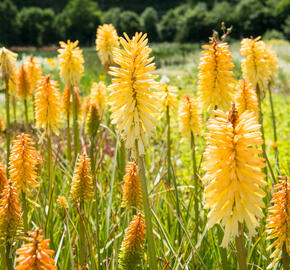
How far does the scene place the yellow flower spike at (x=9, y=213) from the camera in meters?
1.73

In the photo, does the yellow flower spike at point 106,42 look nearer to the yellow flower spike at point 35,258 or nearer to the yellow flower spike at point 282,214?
the yellow flower spike at point 282,214

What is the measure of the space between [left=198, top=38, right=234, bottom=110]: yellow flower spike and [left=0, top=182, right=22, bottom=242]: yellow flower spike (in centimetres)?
153

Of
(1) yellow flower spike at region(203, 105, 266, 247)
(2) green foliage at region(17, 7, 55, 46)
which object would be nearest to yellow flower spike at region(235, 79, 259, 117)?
(1) yellow flower spike at region(203, 105, 266, 247)

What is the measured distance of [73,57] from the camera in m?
4.14

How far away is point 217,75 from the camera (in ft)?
8.73

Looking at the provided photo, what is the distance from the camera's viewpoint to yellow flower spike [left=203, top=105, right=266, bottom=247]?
1.44m

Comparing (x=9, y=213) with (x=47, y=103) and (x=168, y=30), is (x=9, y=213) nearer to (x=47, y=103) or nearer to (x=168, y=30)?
(x=47, y=103)

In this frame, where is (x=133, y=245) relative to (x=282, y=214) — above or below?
below

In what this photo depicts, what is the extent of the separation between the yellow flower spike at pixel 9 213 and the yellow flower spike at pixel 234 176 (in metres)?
0.88

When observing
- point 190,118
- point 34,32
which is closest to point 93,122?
point 190,118

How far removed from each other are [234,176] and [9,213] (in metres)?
1.02

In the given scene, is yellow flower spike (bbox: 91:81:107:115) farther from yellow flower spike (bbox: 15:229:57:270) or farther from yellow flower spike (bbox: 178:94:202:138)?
yellow flower spike (bbox: 15:229:57:270)

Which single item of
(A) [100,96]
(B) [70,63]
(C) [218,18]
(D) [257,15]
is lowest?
(A) [100,96]

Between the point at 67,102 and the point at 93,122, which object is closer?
the point at 93,122
